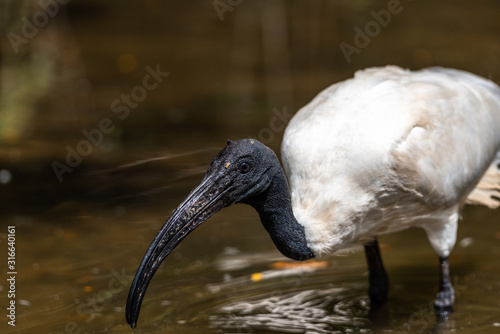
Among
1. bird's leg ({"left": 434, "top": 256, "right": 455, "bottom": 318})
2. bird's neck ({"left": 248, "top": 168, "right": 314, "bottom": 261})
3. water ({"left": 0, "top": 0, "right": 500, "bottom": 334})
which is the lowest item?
water ({"left": 0, "top": 0, "right": 500, "bottom": 334})

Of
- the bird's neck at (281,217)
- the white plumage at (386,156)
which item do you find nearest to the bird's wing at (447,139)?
the white plumage at (386,156)

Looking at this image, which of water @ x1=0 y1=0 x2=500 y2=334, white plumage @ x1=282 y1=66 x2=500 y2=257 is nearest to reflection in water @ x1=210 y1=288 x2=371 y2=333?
water @ x1=0 y1=0 x2=500 y2=334

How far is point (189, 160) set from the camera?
28.7 ft

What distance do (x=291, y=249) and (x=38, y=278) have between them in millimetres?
2349

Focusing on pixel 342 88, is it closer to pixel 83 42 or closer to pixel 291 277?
pixel 291 277

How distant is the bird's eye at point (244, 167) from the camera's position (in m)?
5.11

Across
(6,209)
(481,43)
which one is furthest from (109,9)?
(6,209)

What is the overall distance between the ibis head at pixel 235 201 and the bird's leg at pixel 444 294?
1.23 metres

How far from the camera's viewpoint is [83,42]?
13086 mm

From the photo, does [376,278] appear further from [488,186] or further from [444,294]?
[488,186]

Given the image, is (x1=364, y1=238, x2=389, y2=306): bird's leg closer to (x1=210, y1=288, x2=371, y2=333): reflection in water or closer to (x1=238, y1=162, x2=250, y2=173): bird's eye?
(x1=210, y1=288, x2=371, y2=333): reflection in water

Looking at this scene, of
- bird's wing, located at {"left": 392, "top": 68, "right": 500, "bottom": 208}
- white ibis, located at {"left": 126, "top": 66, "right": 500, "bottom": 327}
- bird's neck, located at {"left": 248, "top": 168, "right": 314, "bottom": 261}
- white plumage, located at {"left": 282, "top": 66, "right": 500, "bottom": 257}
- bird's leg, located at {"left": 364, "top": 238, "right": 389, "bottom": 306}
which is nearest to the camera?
white ibis, located at {"left": 126, "top": 66, "right": 500, "bottom": 327}

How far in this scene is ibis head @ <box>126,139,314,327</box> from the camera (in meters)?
4.95

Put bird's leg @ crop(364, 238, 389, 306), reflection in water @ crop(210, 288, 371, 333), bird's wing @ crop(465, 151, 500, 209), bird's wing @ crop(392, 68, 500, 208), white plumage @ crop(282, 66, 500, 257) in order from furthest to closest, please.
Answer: bird's wing @ crop(465, 151, 500, 209) < bird's leg @ crop(364, 238, 389, 306) < reflection in water @ crop(210, 288, 371, 333) < bird's wing @ crop(392, 68, 500, 208) < white plumage @ crop(282, 66, 500, 257)
